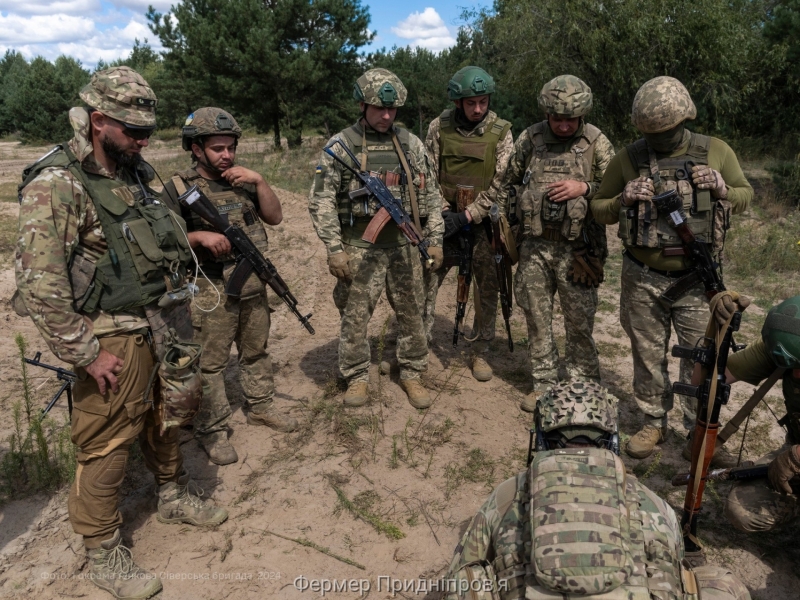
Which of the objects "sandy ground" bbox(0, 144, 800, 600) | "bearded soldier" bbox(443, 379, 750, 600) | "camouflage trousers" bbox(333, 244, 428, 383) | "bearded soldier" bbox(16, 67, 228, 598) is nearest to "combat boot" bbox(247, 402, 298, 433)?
"sandy ground" bbox(0, 144, 800, 600)

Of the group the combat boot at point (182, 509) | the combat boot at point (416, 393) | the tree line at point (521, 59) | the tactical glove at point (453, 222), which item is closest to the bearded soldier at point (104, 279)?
the combat boot at point (182, 509)

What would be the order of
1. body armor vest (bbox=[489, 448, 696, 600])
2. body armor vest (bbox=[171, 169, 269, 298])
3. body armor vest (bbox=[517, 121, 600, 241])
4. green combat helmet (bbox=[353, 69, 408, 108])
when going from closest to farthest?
1. body armor vest (bbox=[489, 448, 696, 600])
2. body armor vest (bbox=[171, 169, 269, 298])
3. green combat helmet (bbox=[353, 69, 408, 108])
4. body armor vest (bbox=[517, 121, 600, 241])

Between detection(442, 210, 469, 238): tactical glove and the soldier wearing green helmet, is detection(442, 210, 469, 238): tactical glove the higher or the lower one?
the higher one

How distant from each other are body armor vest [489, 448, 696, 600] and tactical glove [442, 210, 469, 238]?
3.25 metres

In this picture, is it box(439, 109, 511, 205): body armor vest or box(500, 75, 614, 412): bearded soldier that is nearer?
box(500, 75, 614, 412): bearded soldier

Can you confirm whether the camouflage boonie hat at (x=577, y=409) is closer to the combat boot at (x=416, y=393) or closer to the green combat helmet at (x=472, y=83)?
the combat boot at (x=416, y=393)

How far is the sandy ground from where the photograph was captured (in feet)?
11.0

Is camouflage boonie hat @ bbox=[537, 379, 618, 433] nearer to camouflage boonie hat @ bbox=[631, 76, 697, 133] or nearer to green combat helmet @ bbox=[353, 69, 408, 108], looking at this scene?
camouflage boonie hat @ bbox=[631, 76, 697, 133]

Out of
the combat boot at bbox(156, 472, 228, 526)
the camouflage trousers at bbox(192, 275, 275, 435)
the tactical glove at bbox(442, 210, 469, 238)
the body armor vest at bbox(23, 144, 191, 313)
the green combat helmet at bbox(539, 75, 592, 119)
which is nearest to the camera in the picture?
the body armor vest at bbox(23, 144, 191, 313)

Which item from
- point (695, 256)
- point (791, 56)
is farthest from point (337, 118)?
point (695, 256)

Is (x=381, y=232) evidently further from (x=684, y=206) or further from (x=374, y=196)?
(x=684, y=206)

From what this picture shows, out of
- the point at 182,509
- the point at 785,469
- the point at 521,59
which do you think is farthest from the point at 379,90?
the point at 521,59

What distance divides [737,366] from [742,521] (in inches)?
33.7

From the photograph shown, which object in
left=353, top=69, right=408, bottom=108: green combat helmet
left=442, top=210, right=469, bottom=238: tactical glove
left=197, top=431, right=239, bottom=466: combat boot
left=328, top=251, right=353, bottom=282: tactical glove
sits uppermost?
left=353, top=69, right=408, bottom=108: green combat helmet
